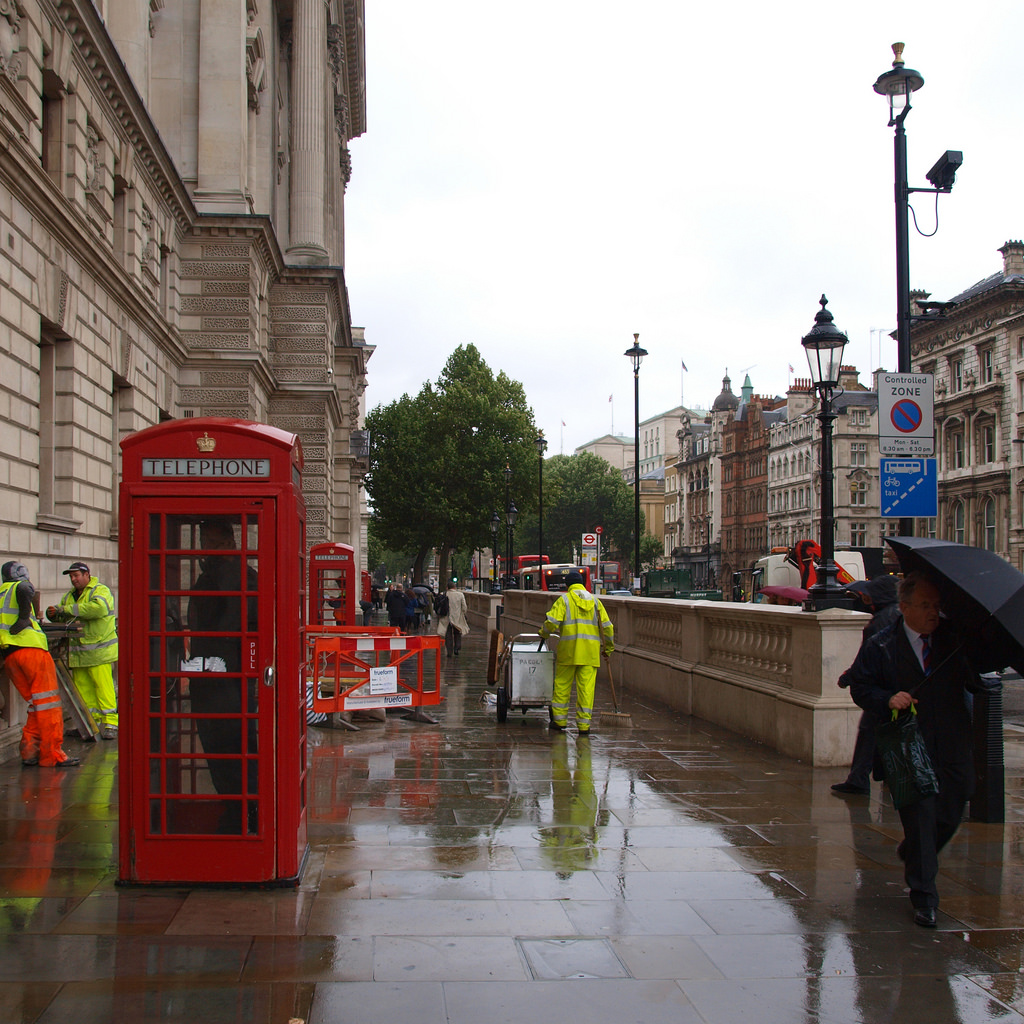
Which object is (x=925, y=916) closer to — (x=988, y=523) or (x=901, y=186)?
(x=901, y=186)

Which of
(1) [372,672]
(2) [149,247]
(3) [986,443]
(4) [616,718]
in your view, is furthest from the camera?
(3) [986,443]

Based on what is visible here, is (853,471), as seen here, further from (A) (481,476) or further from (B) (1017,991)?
(B) (1017,991)

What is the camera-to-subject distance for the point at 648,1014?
14.0ft

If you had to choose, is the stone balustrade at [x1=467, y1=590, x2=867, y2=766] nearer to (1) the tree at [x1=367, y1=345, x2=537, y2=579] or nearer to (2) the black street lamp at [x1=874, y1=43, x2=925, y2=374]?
(2) the black street lamp at [x1=874, y1=43, x2=925, y2=374]

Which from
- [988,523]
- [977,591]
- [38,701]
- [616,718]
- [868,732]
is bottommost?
[616,718]

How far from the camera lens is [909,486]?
11117 mm

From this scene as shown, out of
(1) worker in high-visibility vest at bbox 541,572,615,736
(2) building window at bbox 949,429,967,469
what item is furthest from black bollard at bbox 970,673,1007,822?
(2) building window at bbox 949,429,967,469

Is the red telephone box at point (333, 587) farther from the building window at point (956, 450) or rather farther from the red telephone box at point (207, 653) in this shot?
the building window at point (956, 450)

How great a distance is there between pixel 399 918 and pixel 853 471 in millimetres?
85171

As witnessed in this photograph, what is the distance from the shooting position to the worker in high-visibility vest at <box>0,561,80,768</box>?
31.3ft

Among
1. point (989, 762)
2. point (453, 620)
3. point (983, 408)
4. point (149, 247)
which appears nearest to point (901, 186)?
point (989, 762)

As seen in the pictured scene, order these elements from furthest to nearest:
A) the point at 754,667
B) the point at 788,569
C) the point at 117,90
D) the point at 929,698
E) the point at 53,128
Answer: the point at 788,569 → the point at 117,90 → the point at 53,128 → the point at 754,667 → the point at 929,698

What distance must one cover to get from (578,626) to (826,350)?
4.10 m

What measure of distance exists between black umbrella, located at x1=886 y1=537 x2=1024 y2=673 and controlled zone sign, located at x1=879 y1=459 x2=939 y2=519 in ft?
18.2
